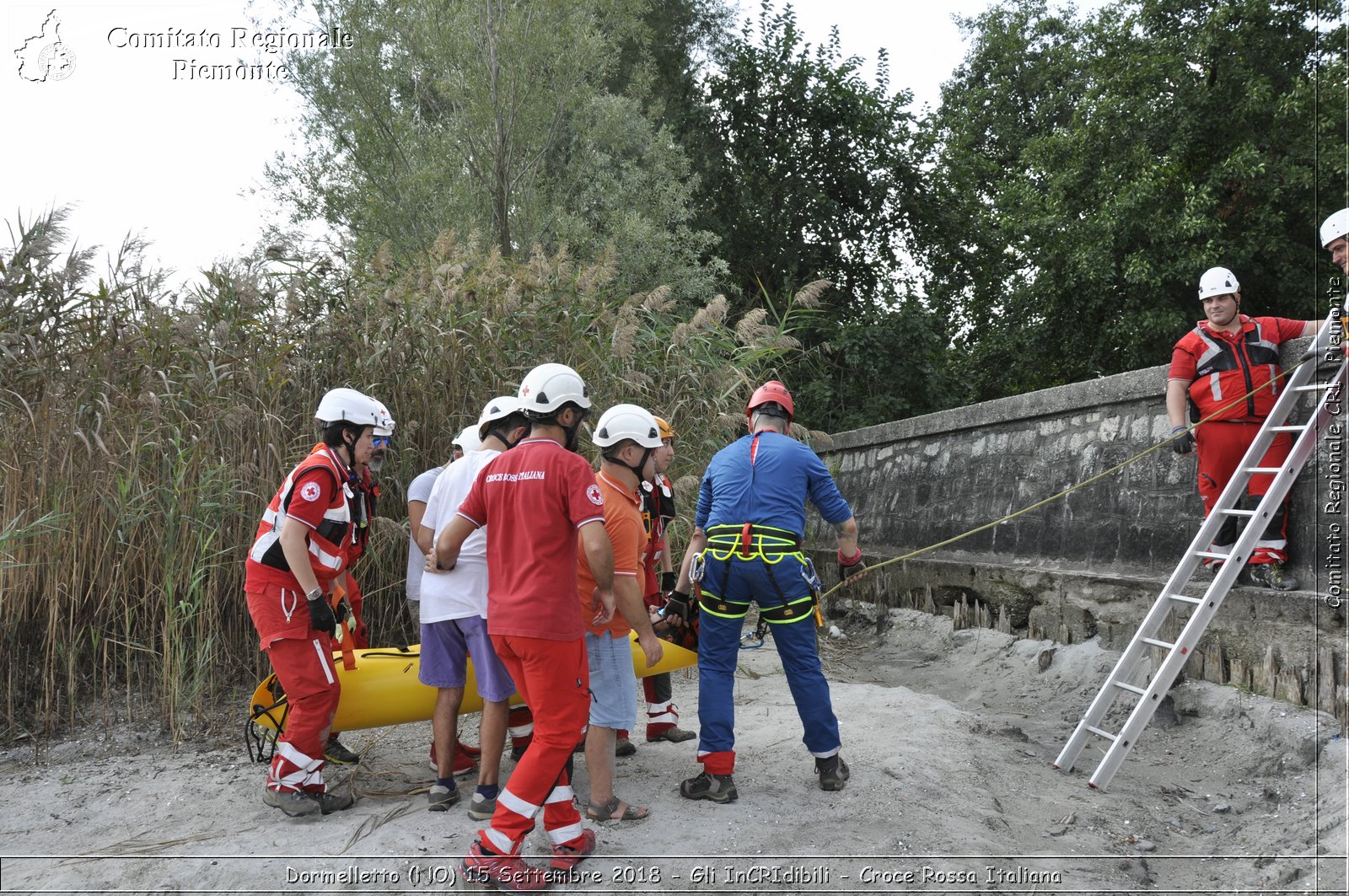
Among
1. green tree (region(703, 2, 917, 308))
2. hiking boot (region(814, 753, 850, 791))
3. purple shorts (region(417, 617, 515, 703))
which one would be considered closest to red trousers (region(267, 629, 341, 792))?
purple shorts (region(417, 617, 515, 703))

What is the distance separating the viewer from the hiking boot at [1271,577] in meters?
5.11

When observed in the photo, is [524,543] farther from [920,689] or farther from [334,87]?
[334,87]

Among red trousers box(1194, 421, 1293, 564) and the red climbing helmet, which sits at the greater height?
the red climbing helmet

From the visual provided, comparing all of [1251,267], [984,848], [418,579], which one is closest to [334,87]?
[418,579]

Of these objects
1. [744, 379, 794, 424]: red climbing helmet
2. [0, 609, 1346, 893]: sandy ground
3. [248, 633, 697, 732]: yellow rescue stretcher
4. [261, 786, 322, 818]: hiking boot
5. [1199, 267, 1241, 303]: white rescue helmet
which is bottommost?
[0, 609, 1346, 893]: sandy ground

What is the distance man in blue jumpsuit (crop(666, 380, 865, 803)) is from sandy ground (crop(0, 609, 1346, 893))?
23cm

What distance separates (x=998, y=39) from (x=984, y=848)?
22907 mm

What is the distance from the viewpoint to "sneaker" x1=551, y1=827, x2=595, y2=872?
3641 millimetres

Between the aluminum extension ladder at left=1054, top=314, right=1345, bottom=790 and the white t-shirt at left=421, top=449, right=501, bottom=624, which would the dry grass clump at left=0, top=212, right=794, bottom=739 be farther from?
the aluminum extension ladder at left=1054, top=314, right=1345, bottom=790

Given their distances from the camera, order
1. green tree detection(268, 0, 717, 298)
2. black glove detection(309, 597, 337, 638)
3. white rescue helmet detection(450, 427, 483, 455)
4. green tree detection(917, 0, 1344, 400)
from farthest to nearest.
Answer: green tree detection(917, 0, 1344, 400) < green tree detection(268, 0, 717, 298) < white rescue helmet detection(450, 427, 483, 455) < black glove detection(309, 597, 337, 638)

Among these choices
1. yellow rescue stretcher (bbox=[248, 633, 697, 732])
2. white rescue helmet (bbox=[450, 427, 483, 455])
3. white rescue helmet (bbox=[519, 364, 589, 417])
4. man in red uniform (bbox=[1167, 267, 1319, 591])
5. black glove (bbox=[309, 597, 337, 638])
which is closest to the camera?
white rescue helmet (bbox=[519, 364, 589, 417])

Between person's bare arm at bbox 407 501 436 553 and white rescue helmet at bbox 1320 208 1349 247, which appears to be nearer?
person's bare arm at bbox 407 501 436 553

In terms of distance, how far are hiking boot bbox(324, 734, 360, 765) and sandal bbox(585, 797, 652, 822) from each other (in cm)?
141

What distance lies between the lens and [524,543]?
3729mm
